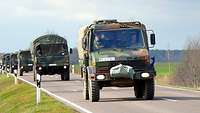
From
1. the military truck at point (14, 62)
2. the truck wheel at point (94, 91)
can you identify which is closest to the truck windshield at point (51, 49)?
the truck wheel at point (94, 91)

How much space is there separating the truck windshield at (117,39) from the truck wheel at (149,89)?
147 cm

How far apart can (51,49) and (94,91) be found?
2418 cm

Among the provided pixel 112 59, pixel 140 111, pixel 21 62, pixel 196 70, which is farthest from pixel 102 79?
pixel 196 70

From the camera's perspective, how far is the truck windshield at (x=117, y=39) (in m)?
24.7

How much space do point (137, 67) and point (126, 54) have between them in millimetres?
622

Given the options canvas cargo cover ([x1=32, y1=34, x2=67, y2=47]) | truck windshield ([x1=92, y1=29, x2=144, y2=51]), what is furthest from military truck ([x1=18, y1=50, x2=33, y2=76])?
truck windshield ([x1=92, y1=29, x2=144, y2=51])

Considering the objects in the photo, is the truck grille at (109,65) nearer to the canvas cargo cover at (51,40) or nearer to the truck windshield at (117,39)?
the truck windshield at (117,39)

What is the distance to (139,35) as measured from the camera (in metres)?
24.8

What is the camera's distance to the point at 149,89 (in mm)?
24297

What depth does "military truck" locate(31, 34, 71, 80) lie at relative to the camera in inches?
1896

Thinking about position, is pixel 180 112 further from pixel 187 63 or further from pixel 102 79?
pixel 187 63

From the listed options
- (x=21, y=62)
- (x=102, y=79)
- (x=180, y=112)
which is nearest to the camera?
(x=180, y=112)

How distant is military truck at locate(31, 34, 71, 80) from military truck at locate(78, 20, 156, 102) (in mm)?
22661

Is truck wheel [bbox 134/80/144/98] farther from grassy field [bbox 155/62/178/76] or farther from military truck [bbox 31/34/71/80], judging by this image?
grassy field [bbox 155/62/178/76]
